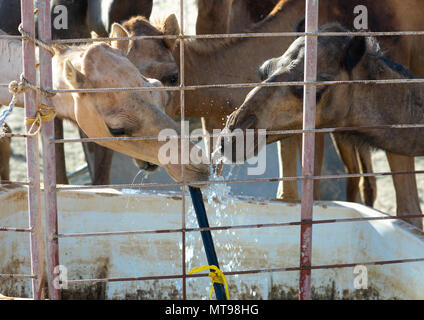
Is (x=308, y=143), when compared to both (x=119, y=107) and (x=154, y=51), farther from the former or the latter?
(x=154, y=51)

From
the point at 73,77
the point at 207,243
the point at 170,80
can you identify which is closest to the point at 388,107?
the point at 170,80

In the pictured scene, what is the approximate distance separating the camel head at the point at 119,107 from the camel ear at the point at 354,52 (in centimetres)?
112

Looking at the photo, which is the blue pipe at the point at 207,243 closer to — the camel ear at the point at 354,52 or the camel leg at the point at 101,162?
the camel ear at the point at 354,52

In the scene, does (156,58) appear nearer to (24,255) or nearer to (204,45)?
(204,45)

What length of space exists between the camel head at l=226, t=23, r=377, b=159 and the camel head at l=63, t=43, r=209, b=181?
0.57m

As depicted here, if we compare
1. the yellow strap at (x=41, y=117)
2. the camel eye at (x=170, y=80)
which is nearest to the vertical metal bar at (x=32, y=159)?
the yellow strap at (x=41, y=117)

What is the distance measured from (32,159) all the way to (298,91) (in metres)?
1.49

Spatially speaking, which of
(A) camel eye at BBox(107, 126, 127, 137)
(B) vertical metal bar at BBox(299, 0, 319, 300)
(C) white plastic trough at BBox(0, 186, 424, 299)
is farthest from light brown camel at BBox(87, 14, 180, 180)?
(B) vertical metal bar at BBox(299, 0, 319, 300)

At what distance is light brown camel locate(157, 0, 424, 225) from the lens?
4.18 meters

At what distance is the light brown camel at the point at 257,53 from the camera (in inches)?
165

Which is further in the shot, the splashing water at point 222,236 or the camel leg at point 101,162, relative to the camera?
the camel leg at point 101,162

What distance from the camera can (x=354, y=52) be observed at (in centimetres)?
312

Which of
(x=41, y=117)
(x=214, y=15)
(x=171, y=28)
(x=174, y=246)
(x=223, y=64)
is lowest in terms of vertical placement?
(x=174, y=246)

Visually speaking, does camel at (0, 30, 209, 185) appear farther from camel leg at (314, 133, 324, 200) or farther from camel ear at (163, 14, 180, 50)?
camel leg at (314, 133, 324, 200)
